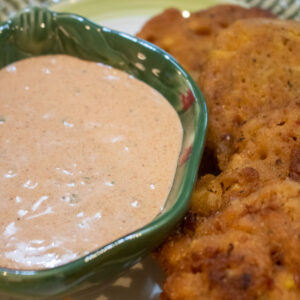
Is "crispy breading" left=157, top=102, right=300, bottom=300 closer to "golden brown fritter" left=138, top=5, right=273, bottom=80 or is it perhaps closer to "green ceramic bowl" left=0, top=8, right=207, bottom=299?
"green ceramic bowl" left=0, top=8, right=207, bottom=299

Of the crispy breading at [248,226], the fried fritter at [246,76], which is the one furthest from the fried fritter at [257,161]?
the fried fritter at [246,76]

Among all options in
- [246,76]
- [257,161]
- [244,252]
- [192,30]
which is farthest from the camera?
[192,30]

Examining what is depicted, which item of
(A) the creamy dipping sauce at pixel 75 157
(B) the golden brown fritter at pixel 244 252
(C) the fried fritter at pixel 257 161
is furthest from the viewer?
(C) the fried fritter at pixel 257 161

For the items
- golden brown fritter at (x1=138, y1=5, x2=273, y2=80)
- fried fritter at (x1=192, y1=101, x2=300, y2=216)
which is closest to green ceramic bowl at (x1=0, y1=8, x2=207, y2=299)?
fried fritter at (x1=192, y1=101, x2=300, y2=216)

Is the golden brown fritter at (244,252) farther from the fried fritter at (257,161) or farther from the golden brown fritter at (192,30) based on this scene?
the golden brown fritter at (192,30)

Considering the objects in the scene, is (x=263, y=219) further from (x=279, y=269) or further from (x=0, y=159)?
(x=0, y=159)

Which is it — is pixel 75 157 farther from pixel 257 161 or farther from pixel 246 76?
pixel 246 76

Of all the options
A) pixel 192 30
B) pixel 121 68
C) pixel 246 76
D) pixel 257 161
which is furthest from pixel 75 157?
pixel 192 30
